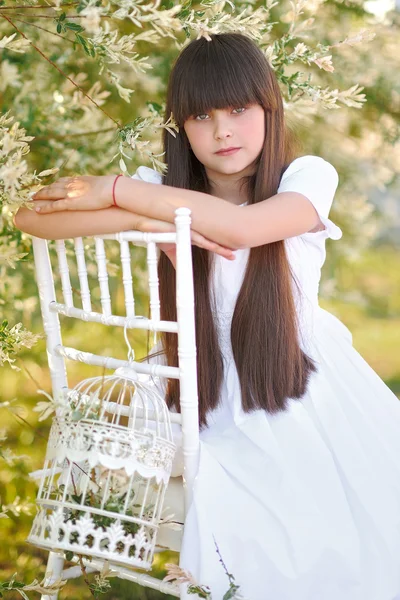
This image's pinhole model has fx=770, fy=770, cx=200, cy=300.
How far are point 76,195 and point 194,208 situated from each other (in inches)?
10.6

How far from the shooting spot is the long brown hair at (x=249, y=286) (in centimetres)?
176

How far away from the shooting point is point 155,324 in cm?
151

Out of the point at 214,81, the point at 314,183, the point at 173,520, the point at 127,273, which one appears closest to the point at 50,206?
the point at 127,273

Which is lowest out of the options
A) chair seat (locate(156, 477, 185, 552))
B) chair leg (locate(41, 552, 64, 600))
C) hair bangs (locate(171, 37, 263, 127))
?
chair leg (locate(41, 552, 64, 600))

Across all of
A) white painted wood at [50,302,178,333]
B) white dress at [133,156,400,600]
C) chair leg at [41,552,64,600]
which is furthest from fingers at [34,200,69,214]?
chair leg at [41,552,64,600]

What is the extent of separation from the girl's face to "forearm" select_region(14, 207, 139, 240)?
349mm

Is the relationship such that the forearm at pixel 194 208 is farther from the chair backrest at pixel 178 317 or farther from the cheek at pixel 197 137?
the cheek at pixel 197 137

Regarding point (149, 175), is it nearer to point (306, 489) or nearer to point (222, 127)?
point (222, 127)

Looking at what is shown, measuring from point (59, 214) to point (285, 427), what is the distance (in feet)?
2.21

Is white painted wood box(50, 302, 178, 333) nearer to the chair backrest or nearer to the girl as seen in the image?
the chair backrest

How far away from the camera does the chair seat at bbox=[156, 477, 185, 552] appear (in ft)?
5.24

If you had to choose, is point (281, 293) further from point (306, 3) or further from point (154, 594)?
point (154, 594)

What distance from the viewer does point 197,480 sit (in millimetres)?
1503

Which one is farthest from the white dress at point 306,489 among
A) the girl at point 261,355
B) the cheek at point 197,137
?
the cheek at point 197,137
